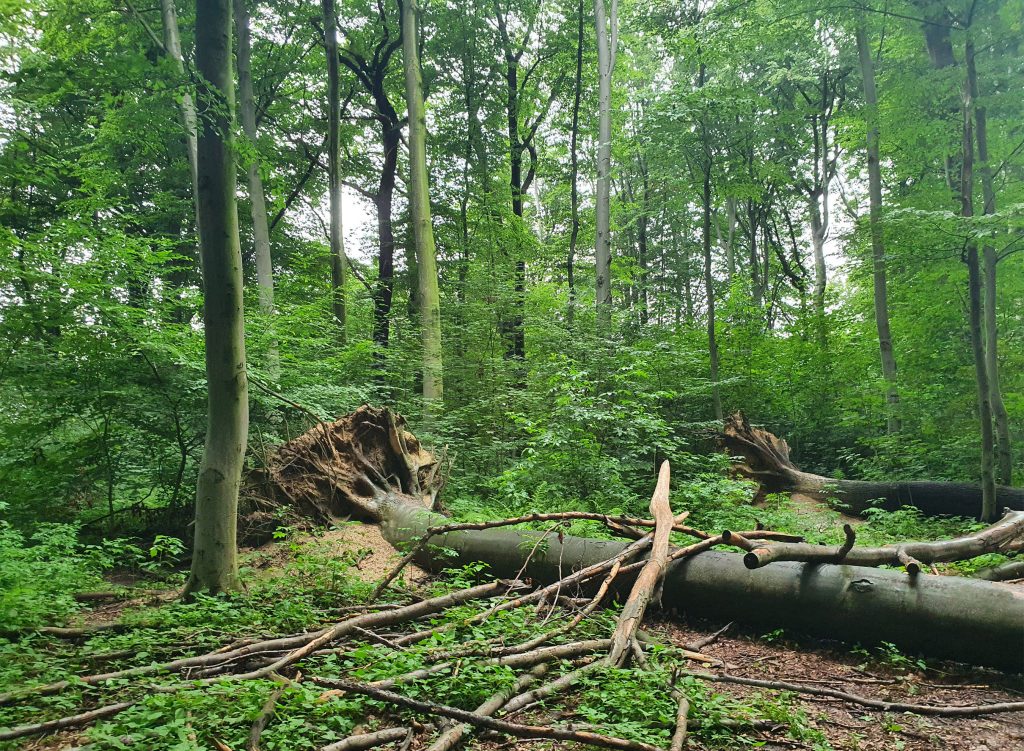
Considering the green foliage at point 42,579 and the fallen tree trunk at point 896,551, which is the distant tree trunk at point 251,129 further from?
the fallen tree trunk at point 896,551

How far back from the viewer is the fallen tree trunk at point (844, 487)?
8055mm

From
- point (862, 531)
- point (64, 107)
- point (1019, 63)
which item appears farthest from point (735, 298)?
point (64, 107)

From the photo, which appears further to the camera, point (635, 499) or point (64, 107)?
point (64, 107)

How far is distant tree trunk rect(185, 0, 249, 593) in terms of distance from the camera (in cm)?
486

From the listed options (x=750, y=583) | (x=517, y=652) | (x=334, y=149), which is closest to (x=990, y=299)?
A: (x=750, y=583)

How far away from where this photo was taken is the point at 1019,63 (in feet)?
25.7

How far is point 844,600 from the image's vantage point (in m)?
4.03

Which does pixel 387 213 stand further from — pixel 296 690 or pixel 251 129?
pixel 296 690

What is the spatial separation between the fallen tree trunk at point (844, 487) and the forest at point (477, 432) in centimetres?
5

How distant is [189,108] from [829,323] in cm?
1415

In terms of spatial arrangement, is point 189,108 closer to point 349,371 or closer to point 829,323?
point 349,371

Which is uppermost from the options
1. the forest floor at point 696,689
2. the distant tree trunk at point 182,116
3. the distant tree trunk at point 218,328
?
the distant tree trunk at point 182,116

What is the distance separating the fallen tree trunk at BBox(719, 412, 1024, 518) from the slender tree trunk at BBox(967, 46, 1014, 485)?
2.20 feet

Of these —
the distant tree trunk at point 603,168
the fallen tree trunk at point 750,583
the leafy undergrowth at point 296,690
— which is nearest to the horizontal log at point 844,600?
the fallen tree trunk at point 750,583
